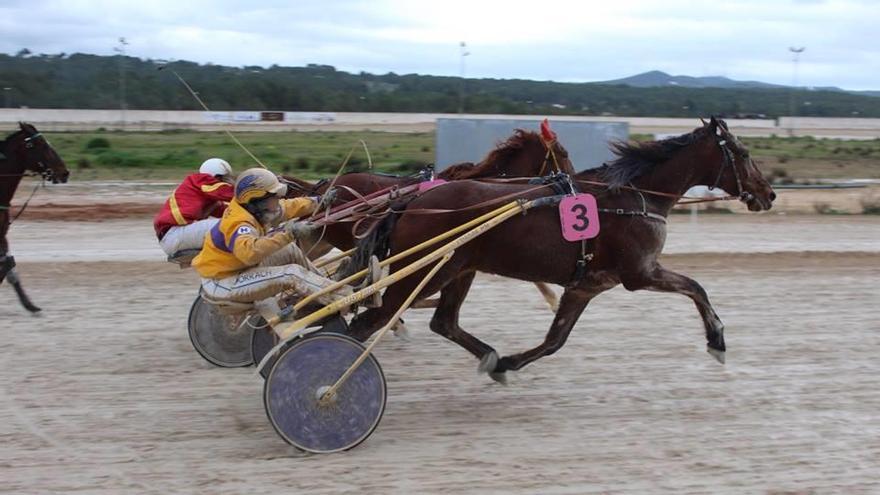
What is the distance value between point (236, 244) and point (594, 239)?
2384mm

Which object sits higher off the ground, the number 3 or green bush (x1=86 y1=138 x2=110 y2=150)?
the number 3

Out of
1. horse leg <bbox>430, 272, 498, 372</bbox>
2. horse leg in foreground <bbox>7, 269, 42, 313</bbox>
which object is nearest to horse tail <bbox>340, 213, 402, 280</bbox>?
horse leg <bbox>430, 272, 498, 372</bbox>

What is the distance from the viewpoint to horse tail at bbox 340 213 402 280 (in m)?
6.33

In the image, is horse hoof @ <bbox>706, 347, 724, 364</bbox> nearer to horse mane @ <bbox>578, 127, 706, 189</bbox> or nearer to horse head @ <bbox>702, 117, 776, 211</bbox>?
horse head @ <bbox>702, 117, 776, 211</bbox>

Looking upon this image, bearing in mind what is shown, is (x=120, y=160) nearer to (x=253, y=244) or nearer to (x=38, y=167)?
(x=38, y=167)

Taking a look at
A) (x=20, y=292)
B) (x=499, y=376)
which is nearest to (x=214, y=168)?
(x=499, y=376)

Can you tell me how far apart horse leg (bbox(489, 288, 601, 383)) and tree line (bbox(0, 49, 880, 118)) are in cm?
1833

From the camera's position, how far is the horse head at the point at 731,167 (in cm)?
686

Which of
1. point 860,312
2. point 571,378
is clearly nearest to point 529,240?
point 571,378

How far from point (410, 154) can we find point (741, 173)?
26.5 metres

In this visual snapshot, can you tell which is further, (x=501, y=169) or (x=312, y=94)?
(x=312, y=94)

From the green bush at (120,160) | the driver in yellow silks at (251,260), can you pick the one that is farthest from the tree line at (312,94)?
the driver in yellow silks at (251,260)

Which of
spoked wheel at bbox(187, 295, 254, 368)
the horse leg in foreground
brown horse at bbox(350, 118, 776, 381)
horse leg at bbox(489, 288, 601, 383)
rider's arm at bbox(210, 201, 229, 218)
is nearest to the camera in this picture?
brown horse at bbox(350, 118, 776, 381)

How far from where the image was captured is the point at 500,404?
21.6 feet
